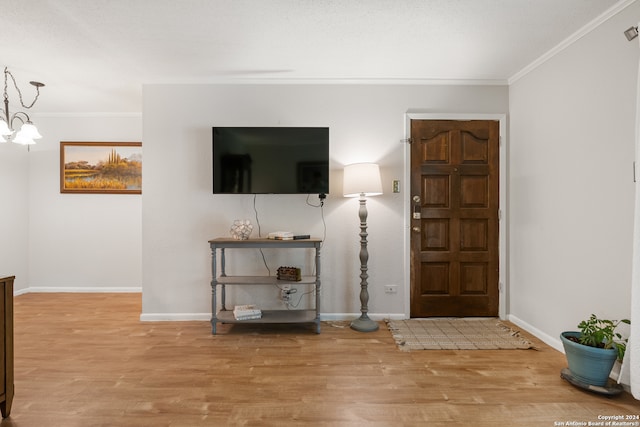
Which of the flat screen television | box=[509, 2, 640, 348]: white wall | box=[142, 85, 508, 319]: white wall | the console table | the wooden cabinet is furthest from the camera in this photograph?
box=[142, 85, 508, 319]: white wall

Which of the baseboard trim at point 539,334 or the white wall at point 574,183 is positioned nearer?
the white wall at point 574,183

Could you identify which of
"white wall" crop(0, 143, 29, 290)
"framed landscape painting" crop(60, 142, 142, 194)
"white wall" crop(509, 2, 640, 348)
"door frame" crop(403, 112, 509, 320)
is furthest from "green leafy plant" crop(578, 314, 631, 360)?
"white wall" crop(0, 143, 29, 290)

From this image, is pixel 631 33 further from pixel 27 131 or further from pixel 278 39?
pixel 27 131

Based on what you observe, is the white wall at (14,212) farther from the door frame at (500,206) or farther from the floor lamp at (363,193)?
the door frame at (500,206)

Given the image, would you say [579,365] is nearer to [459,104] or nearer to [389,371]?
[389,371]

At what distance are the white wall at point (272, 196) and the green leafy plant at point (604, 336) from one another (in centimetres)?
155

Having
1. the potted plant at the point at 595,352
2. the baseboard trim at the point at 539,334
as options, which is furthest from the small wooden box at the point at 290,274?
the baseboard trim at the point at 539,334

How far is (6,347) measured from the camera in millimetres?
1797

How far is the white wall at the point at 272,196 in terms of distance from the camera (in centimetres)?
343

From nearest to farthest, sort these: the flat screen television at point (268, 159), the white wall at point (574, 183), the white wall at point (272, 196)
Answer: the white wall at point (574, 183), the flat screen television at point (268, 159), the white wall at point (272, 196)

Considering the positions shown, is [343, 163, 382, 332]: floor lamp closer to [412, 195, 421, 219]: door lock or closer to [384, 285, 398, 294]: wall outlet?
[384, 285, 398, 294]: wall outlet

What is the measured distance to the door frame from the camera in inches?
136

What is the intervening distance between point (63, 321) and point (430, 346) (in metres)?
3.56

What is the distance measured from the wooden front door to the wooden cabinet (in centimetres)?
307
